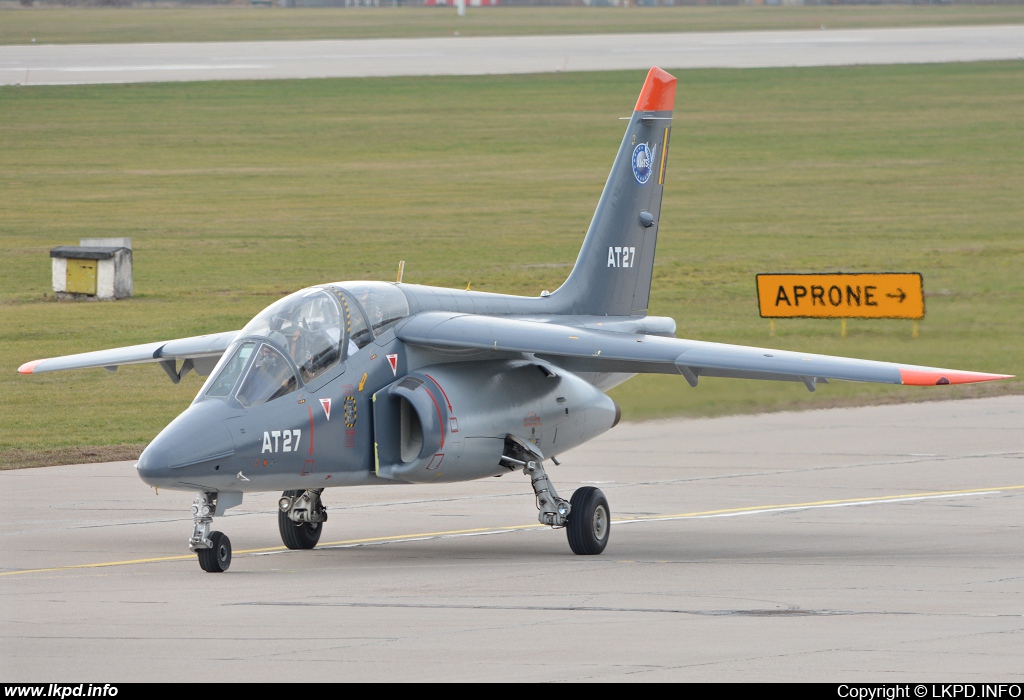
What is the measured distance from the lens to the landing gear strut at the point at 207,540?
14508 mm

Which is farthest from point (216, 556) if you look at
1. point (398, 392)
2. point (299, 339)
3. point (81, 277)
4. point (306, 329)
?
point (81, 277)

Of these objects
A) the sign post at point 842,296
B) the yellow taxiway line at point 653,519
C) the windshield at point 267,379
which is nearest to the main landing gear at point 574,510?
the yellow taxiway line at point 653,519

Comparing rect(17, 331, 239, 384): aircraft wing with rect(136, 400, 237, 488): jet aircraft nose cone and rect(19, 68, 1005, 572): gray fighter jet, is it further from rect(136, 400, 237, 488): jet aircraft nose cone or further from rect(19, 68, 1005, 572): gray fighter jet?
rect(136, 400, 237, 488): jet aircraft nose cone

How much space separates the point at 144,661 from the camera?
10.4 meters

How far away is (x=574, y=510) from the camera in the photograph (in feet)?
54.0

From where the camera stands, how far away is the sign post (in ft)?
99.1

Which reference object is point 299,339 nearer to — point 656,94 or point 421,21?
point 656,94

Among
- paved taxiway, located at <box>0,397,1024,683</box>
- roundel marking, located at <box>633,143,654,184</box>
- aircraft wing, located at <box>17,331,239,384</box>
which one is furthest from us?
roundel marking, located at <box>633,143,654,184</box>

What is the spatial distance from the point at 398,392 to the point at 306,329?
1.17 meters

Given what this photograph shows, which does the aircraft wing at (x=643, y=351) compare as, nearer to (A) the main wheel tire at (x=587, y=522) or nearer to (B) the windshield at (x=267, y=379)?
(A) the main wheel tire at (x=587, y=522)

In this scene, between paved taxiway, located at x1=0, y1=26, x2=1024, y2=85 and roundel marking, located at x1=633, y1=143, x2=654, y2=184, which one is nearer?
roundel marking, located at x1=633, y1=143, x2=654, y2=184

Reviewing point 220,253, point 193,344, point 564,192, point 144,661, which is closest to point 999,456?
point 193,344

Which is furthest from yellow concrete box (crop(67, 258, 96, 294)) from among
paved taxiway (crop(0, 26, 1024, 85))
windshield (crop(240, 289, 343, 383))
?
paved taxiway (crop(0, 26, 1024, 85))

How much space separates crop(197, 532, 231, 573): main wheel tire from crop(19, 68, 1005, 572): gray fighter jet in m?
0.01
